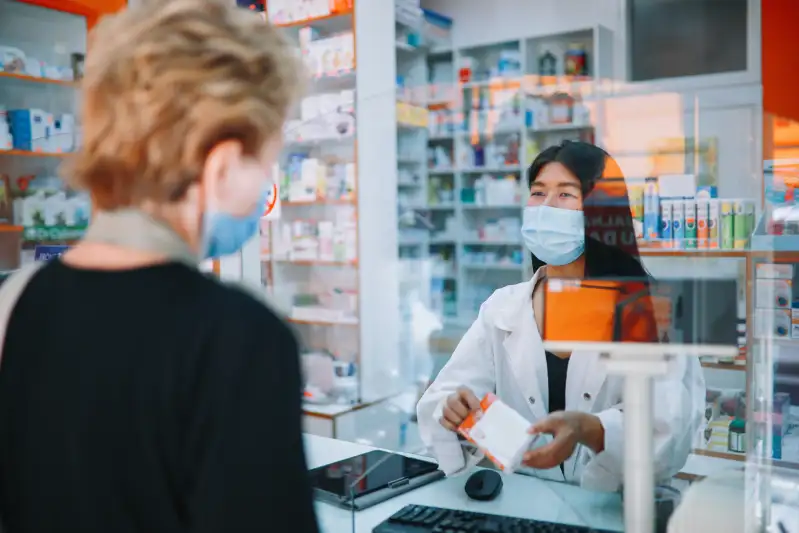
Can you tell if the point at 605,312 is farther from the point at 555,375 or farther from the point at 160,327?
the point at 160,327

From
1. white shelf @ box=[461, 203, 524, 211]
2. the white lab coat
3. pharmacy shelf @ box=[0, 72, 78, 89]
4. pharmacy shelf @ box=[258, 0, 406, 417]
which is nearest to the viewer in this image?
the white lab coat

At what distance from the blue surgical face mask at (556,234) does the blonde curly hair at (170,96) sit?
41.7 inches

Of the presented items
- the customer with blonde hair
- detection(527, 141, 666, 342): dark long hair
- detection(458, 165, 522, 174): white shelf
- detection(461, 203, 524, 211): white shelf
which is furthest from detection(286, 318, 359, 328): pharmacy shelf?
the customer with blonde hair

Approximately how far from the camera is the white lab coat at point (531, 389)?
4.90 ft

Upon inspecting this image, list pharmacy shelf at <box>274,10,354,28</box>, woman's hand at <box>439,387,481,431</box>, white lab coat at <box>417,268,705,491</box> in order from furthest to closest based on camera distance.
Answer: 1. pharmacy shelf at <box>274,10,354,28</box>
2. woman's hand at <box>439,387,481,431</box>
3. white lab coat at <box>417,268,705,491</box>

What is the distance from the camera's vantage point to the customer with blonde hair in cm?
74

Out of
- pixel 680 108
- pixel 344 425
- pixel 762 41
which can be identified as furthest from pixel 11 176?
pixel 762 41

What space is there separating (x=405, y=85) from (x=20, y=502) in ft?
15.4

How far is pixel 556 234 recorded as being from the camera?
5.94ft

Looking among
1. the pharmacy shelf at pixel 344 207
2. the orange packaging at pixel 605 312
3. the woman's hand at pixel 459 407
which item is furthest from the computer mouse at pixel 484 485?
the pharmacy shelf at pixel 344 207

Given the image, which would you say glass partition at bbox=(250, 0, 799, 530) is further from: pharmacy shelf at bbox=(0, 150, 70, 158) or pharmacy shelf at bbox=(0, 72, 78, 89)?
pharmacy shelf at bbox=(0, 72, 78, 89)

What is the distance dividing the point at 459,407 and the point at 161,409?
1.12 m

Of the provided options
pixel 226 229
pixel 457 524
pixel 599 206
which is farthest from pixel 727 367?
pixel 226 229

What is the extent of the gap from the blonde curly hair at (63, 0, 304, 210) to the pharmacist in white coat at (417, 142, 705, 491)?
34.4 inches
